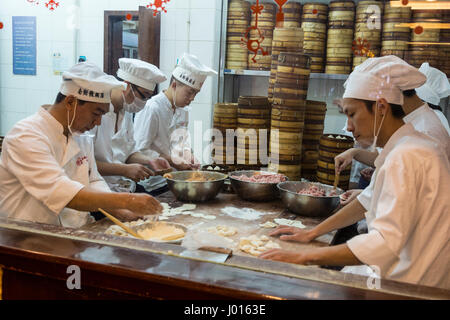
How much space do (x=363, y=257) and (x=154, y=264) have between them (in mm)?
758

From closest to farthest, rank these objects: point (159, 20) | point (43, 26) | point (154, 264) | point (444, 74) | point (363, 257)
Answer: point (154, 264) → point (363, 257) → point (444, 74) → point (43, 26) → point (159, 20)

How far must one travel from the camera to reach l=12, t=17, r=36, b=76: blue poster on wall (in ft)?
14.8

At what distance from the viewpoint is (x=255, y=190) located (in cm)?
307

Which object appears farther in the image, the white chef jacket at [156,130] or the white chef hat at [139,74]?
the white chef jacket at [156,130]

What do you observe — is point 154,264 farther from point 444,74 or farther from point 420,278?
point 444,74

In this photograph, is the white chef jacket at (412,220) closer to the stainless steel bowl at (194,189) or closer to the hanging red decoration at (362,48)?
the stainless steel bowl at (194,189)

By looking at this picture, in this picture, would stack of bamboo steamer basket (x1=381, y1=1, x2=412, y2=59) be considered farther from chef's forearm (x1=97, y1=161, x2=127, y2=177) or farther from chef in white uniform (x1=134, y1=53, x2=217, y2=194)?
chef's forearm (x1=97, y1=161, x2=127, y2=177)

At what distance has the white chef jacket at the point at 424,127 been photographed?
197cm

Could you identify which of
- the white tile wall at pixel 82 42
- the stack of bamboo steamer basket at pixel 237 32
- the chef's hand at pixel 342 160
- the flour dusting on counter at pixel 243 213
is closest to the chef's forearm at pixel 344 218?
the flour dusting on counter at pixel 243 213

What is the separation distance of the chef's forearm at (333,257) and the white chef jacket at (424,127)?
0.54 m

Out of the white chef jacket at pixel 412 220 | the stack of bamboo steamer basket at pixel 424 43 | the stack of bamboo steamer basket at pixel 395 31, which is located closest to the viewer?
the white chef jacket at pixel 412 220

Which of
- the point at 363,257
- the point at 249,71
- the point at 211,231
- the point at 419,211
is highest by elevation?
the point at 249,71

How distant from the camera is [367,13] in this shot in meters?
3.69
